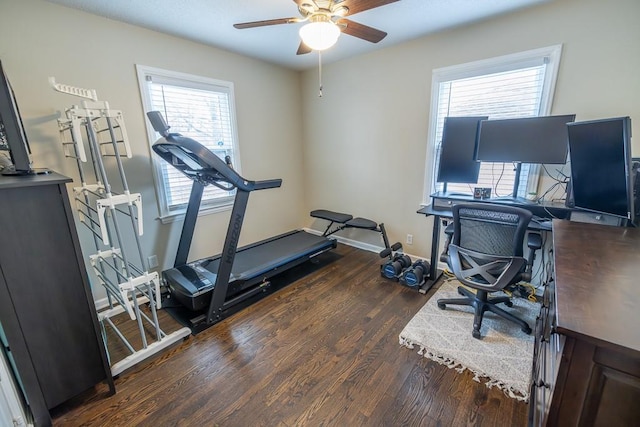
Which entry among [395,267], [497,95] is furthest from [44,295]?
[497,95]

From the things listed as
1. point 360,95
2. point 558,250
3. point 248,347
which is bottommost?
point 248,347

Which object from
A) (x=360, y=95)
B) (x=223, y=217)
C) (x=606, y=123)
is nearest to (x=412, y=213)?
(x=360, y=95)

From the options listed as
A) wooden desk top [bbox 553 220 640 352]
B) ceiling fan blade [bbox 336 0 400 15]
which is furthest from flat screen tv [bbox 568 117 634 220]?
ceiling fan blade [bbox 336 0 400 15]

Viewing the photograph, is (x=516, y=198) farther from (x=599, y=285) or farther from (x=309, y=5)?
(x=309, y=5)

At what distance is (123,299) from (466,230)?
2.43 metres

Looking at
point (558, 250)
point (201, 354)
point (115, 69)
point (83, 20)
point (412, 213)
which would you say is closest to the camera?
point (558, 250)

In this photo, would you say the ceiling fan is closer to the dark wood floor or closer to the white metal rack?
the white metal rack

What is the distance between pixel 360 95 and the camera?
3436mm

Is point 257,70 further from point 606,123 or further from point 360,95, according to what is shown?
point 606,123

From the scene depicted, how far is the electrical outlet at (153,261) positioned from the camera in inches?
109

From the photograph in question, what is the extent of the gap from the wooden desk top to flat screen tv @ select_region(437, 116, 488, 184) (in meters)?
1.29

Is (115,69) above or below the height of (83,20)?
below

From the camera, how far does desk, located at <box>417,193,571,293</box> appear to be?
2152 mm

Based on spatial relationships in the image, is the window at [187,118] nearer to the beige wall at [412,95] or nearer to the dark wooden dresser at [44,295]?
the beige wall at [412,95]
